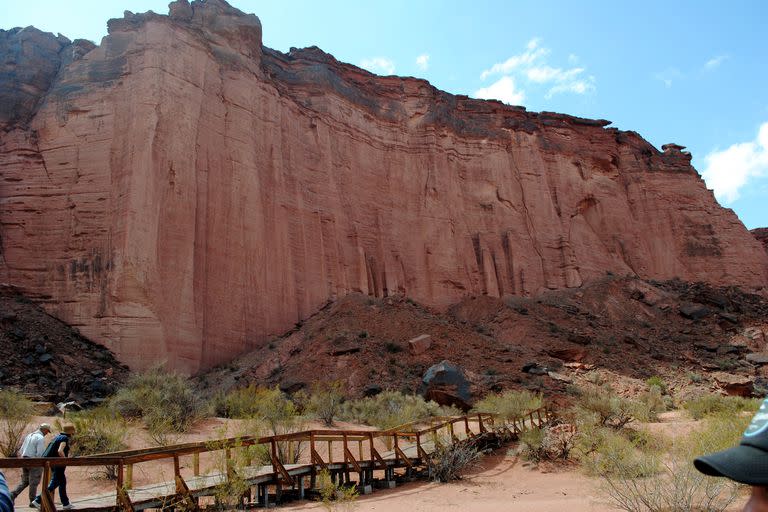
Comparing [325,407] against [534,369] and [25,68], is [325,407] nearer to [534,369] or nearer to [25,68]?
[534,369]

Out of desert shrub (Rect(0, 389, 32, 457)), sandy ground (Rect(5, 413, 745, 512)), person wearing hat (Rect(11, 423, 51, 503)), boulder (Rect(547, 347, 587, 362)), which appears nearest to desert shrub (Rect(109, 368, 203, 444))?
sandy ground (Rect(5, 413, 745, 512))

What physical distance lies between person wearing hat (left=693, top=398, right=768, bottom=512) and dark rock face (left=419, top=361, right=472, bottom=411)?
65.5 feet

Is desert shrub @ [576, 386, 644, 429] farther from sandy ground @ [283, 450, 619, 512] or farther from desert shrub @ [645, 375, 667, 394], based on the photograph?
desert shrub @ [645, 375, 667, 394]

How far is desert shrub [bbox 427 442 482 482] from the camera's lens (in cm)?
1259

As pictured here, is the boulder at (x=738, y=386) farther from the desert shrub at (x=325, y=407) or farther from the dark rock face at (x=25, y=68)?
the dark rock face at (x=25, y=68)

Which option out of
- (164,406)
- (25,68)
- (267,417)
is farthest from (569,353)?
(25,68)

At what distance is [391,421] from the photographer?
1741 centimetres

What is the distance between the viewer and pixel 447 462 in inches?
495

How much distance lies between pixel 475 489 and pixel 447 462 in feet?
3.28

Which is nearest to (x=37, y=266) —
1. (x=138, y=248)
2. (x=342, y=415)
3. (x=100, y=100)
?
(x=138, y=248)

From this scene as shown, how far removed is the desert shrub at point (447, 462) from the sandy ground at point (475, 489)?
0.78 ft

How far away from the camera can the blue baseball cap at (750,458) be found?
144 cm

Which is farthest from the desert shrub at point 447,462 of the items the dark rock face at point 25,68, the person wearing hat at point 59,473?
the dark rock face at point 25,68

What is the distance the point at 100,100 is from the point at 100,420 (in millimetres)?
18945
